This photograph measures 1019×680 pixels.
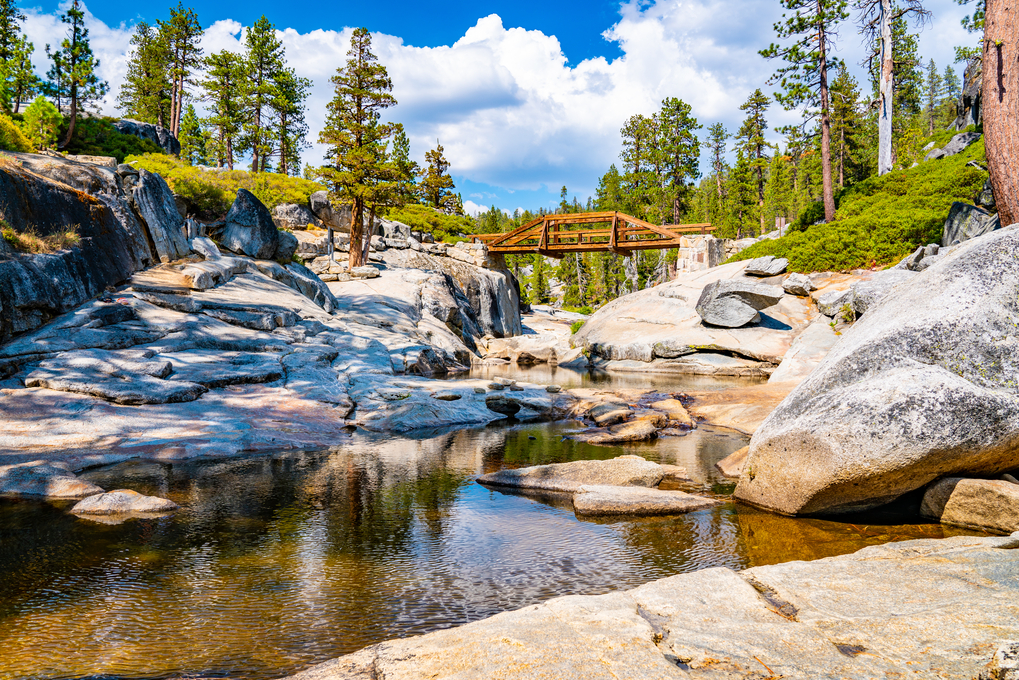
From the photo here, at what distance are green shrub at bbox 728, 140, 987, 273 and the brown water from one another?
20.9 meters

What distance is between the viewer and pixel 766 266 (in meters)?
28.4

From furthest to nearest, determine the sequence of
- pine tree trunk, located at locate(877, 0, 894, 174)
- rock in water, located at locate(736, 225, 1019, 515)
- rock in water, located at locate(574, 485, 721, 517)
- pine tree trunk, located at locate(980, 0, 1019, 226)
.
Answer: pine tree trunk, located at locate(877, 0, 894, 174)
pine tree trunk, located at locate(980, 0, 1019, 226)
rock in water, located at locate(574, 485, 721, 517)
rock in water, located at locate(736, 225, 1019, 515)

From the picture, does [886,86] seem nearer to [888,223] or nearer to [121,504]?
[888,223]

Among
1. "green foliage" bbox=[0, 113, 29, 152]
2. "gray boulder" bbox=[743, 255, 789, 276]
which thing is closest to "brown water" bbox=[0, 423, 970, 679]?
"green foliage" bbox=[0, 113, 29, 152]

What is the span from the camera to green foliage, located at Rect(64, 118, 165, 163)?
123 feet

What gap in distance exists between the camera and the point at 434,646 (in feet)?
11.8

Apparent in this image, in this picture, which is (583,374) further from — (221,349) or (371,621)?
(371,621)

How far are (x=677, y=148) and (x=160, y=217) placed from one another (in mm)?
46868

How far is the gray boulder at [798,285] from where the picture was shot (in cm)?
2589

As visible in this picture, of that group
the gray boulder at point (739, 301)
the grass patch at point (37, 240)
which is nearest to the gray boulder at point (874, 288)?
the gray boulder at point (739, 301)

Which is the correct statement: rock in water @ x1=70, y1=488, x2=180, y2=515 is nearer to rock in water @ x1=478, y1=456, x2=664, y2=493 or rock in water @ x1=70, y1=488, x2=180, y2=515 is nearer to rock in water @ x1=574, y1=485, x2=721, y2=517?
rock in water @ x1=478, y1=456, x2=664, y2=493

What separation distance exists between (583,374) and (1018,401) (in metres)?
19.3

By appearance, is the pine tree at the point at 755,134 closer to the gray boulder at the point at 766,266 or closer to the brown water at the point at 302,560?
the gray boulder at the point at 766,266

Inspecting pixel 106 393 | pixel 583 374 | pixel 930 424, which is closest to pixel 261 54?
pixel 583 374
